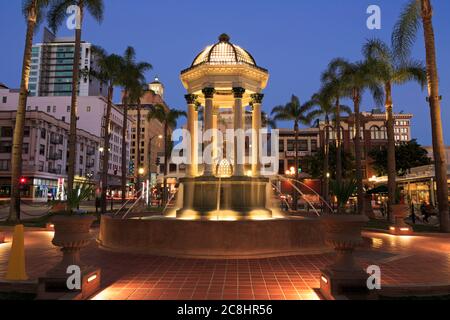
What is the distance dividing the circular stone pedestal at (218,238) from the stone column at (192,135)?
21.1ft

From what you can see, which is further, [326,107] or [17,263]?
[326,107]

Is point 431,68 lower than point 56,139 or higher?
lower

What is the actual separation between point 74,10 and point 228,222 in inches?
910

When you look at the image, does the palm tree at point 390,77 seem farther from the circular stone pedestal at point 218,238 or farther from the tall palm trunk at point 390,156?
the circular stone pedestal at point 218,238

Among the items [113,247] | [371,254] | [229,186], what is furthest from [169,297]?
[229,186]

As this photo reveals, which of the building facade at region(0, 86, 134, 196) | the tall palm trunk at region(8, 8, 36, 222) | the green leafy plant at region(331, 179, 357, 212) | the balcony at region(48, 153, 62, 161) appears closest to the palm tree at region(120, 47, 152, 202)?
the tall palm trunk at region(8, 8, 36, 222)

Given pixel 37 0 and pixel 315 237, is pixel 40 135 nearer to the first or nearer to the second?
pixel 37 0

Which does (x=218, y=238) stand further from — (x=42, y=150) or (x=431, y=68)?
(x=42, y=150)

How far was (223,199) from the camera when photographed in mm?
16141

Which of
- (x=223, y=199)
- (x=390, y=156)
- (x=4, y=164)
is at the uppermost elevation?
(x=4, y=164)

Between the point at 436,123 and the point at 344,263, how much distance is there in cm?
1750

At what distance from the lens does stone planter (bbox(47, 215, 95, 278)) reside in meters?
6.30

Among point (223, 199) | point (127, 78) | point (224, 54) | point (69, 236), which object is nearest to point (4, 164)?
point (127, 78)
